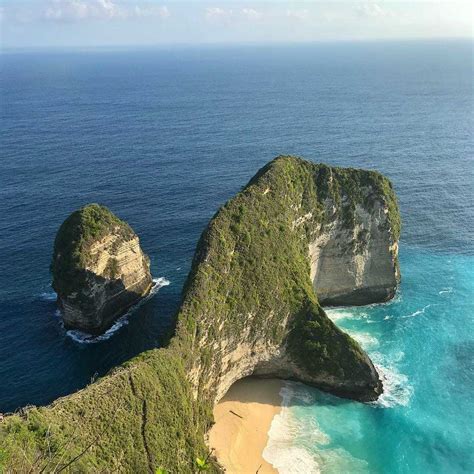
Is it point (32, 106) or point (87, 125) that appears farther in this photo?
point (32, 106)

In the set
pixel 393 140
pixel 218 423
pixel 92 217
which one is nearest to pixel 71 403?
pixel 218 423

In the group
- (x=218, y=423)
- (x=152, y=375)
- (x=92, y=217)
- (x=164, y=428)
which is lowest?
(x=218, y=423)

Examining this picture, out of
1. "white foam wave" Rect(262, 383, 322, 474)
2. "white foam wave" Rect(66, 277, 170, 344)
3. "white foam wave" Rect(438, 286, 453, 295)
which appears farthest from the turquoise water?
"white foam wave" Rect(66, 277, 170, 344)

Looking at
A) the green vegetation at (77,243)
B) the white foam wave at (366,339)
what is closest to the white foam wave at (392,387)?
the white foam wave at (366,339)

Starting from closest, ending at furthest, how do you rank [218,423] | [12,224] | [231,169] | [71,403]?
[71,403] < [218,423] < [12,224] < [231,169]

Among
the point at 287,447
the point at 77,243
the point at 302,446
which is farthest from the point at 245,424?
the point at 77,243

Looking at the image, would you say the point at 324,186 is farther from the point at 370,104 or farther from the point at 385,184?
the point at 370,104
